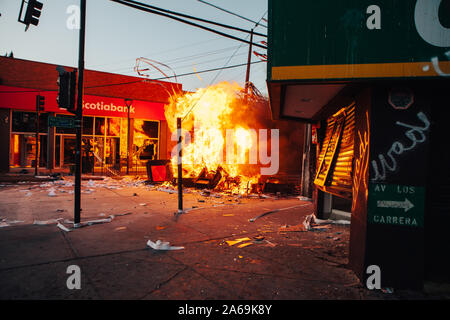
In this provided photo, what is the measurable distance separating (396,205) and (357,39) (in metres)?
2.20

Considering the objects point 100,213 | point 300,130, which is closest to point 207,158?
point 300,130

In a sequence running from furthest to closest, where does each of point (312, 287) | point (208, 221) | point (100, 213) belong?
point (100, 213), point (208, 221), point (312, 287)

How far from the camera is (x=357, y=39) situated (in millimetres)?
3500

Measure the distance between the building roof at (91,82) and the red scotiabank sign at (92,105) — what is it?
1.28ft

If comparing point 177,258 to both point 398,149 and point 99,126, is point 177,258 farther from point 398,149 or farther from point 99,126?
point 99,126

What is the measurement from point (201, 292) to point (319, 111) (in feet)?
15.1

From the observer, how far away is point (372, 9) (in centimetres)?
352

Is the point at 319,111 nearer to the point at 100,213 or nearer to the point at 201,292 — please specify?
the point at 201,292

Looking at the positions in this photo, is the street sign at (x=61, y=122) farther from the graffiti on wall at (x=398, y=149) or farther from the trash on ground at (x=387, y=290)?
the trash on ground at (x=387, y=290)

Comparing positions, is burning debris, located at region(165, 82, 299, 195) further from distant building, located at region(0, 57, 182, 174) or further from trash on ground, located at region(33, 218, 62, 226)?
trash on ground, located at region(33, 218, 62, 226)

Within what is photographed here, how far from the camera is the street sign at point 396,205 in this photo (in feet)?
11.4

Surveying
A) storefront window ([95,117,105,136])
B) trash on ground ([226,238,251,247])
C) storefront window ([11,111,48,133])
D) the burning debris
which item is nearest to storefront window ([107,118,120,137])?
storefront window ([95,117,105,136])

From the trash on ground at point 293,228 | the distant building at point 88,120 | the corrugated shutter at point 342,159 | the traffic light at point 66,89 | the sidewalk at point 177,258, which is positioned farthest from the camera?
the distant building at point 88,120

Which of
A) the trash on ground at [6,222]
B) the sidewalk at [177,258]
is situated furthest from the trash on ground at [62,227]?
the trash on ground at [6,222]
